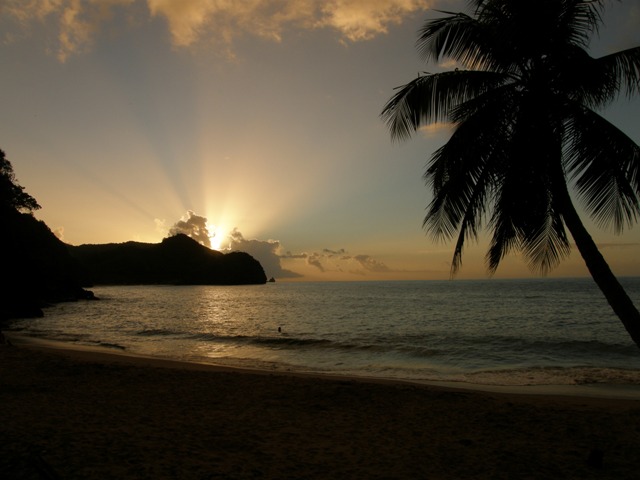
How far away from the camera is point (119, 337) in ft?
83.4

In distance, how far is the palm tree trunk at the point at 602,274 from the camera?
231 inches

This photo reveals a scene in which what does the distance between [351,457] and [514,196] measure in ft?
16.3

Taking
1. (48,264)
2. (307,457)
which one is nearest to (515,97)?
(307,457)

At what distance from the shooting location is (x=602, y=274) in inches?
238

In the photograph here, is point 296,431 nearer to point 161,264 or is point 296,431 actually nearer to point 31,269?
point 31,269

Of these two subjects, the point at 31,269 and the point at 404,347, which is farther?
the point at 31,269

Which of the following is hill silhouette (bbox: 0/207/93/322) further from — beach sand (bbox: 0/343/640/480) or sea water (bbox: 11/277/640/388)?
beach sand (bbox: 0/343/640/480)

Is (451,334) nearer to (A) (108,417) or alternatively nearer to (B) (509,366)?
(B) (509,366)

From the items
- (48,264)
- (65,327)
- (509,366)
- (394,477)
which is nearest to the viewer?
(394,477)

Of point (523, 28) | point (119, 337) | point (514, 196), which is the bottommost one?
point (119, 337)

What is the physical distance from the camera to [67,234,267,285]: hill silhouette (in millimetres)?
173750

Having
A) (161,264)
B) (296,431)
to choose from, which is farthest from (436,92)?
(161,264)

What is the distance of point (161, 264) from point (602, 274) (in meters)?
190

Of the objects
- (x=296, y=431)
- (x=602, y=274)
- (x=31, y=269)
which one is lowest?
(x=296, y=431)
